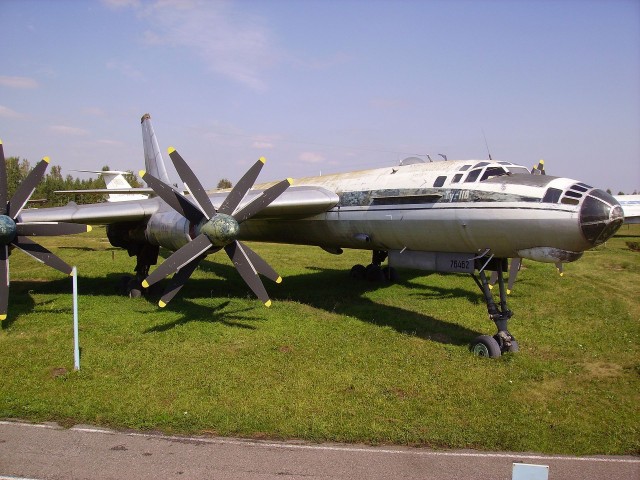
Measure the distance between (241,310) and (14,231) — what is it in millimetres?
6156

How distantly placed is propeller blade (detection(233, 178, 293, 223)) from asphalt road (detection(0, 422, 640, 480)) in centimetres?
621

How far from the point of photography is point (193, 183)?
12070 millimetres

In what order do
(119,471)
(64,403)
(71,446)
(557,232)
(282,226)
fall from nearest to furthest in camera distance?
(119,471)
(71,446)
(64,403)
(557,232)
(282,226)

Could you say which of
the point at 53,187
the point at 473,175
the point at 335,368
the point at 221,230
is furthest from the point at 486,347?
the point at 53,187

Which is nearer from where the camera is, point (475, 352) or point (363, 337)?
point (475, 352)

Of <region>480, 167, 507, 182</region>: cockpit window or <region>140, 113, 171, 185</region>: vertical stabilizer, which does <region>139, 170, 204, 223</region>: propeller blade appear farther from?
<region>140, 113, 171, 185</region>: vertical stabilizer

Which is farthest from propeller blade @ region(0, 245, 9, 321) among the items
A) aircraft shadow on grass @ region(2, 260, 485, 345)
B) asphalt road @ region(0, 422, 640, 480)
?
asphalt road @ region(0, 422, 640, 480)

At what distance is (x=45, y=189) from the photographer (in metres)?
82.1

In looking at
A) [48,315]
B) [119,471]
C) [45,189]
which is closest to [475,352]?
[119,471]

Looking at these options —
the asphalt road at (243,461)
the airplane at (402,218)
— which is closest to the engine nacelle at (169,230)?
the airplane at (402,218)

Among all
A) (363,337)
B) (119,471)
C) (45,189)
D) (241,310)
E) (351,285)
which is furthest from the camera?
(45,189)

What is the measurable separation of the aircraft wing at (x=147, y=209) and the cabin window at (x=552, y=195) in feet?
19.6

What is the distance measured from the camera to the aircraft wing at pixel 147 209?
14180 millimetres

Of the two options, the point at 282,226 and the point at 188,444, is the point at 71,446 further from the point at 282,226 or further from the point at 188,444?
the point at 282,226
